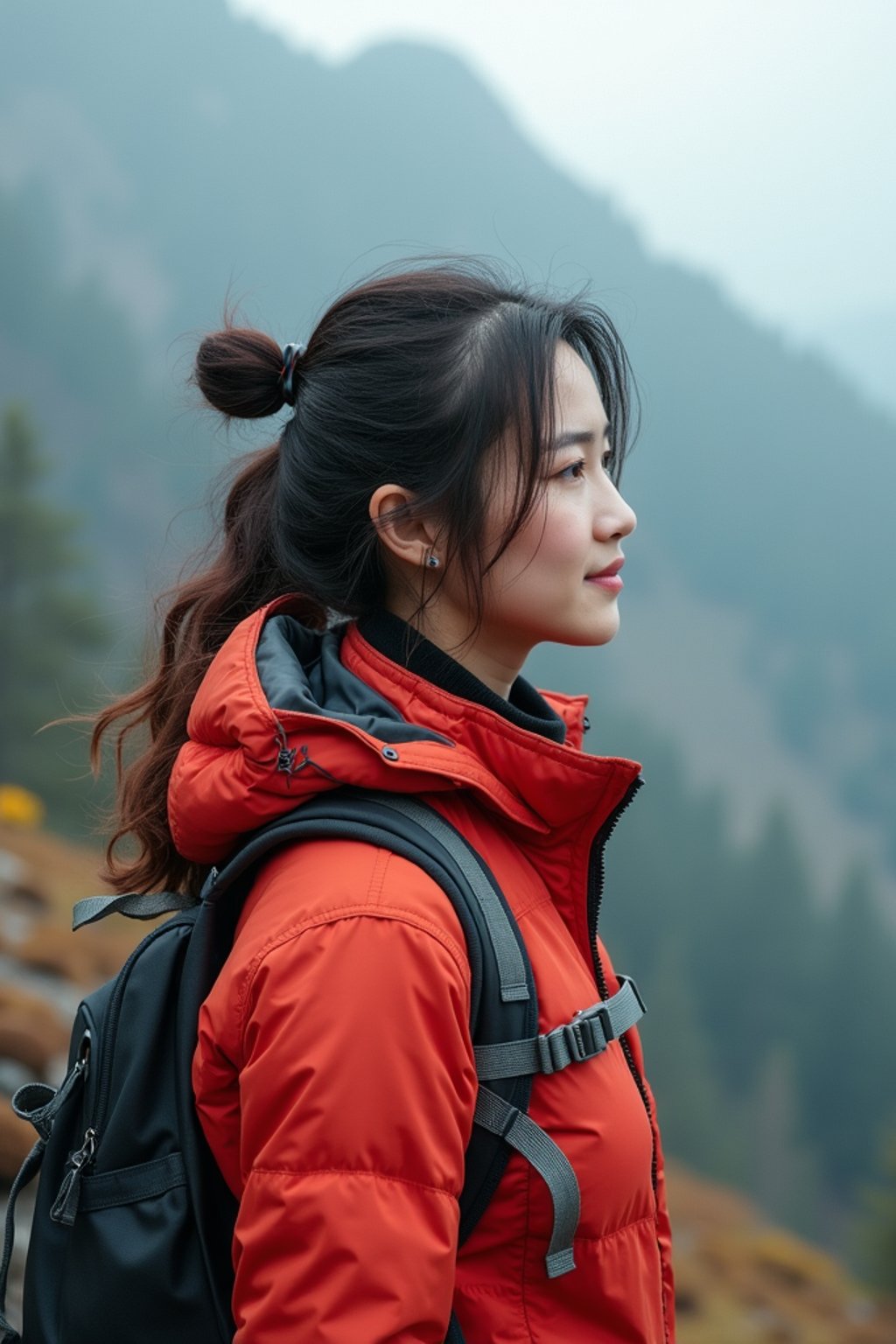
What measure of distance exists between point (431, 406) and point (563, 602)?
0.37m

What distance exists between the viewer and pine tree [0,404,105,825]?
22.8 m

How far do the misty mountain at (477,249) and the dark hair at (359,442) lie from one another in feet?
294

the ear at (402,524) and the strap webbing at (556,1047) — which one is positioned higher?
the ear at (402,524)

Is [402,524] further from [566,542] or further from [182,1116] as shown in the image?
[182,1116]

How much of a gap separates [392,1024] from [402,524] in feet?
2.73

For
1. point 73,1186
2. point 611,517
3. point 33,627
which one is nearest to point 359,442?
point 611,517

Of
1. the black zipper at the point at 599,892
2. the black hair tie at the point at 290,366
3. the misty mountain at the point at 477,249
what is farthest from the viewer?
the misty mountain at the point at 477,249

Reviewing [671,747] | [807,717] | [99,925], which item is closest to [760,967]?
[671,747]

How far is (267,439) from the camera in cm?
245

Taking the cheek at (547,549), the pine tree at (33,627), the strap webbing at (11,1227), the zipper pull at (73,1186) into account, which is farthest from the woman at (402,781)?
the pine tree at (33,627)

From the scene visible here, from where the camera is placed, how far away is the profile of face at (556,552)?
6.38ft

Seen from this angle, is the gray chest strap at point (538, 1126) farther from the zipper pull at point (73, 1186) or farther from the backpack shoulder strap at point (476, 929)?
the zipper pull at point (73, 1186)

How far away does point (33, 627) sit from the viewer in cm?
2339

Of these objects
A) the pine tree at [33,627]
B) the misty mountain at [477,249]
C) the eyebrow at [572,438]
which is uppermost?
the misty mountain at [477,249]
